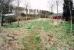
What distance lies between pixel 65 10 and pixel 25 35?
38.3 ft

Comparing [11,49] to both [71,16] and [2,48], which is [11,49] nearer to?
[2,48]

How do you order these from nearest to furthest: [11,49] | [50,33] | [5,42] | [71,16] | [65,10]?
[11,49] < [5,42] < [50,33] < [71,16] < [65,10]

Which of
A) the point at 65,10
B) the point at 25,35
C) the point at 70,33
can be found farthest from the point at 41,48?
the point at 65,10

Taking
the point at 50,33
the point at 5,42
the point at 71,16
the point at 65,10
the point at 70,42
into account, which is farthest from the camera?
the point at 65,10

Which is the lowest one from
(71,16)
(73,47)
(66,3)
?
(73,47)

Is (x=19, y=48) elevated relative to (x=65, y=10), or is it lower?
lower

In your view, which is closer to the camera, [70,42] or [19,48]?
[19,48]

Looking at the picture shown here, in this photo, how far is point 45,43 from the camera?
13891 mm

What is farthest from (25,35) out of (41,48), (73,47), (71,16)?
(71,16)

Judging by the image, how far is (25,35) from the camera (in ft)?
51.2

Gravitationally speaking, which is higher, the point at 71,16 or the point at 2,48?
the point at 71,16

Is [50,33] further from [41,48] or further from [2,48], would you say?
[2,48]

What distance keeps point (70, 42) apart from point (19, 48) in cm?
447

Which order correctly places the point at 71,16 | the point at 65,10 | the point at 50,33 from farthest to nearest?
the point at 65,10 → the point at 71,16 → the point at 50,33
